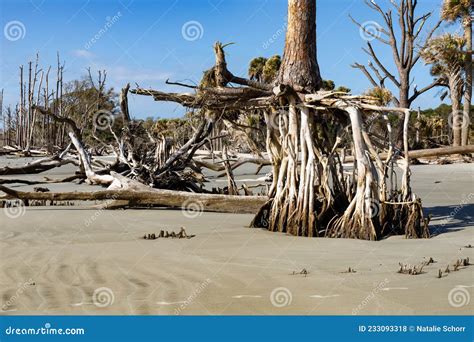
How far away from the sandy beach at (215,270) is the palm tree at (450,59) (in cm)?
2702

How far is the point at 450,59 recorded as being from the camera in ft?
122

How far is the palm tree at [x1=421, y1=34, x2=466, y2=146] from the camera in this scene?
121 feet

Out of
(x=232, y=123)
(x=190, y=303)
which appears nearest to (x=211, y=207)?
(x=232, y=123)

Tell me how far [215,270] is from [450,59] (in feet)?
108

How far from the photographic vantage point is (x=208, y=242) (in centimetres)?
939

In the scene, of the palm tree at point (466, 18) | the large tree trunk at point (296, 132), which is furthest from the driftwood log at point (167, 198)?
the palm tree at point (466, 18)

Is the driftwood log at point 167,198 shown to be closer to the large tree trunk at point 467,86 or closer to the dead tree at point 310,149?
the dead tree at point 310,149

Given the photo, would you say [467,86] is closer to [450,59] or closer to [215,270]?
[450,59]

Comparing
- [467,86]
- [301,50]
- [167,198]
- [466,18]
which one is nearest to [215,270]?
[301,50]

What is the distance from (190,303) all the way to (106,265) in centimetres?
209

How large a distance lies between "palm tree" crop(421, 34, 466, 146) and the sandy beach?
88.7 feet

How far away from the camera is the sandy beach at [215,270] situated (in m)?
5.66

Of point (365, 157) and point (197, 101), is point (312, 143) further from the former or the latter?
point (197, 101)

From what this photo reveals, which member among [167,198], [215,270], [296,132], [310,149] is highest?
[296,132]
